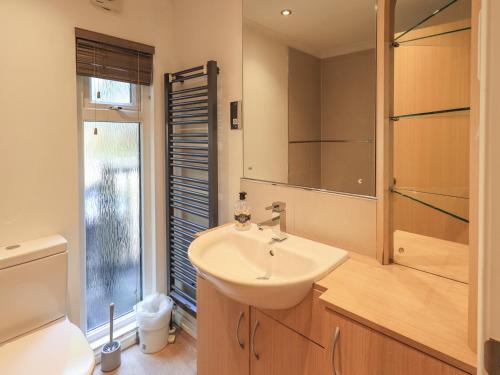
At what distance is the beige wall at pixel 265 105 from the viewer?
63.9 inches

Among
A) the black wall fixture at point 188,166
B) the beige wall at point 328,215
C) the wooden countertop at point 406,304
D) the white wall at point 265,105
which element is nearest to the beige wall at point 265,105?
the white wall at point 265,105

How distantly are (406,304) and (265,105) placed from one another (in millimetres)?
1241

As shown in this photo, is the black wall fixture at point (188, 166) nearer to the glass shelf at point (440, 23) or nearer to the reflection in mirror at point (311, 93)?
the reflection in mirror at point (311, 93)

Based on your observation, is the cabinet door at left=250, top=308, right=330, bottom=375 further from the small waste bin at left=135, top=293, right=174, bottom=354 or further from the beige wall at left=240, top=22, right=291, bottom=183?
the small waste bin at left=135, top=293, right=174, bottom=354

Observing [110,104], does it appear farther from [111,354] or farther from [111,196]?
[111,354]

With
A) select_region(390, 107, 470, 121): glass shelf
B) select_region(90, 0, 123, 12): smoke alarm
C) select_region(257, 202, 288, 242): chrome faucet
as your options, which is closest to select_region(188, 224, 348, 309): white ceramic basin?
select_region(257, 202, 288, 242): chrome faucet

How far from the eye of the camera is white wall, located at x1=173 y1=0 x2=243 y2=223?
179 centimetres

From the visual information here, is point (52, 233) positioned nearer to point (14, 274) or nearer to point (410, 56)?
point (14, 274)

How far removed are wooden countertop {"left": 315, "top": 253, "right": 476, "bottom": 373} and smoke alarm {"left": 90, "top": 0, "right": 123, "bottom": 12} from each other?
2031mm

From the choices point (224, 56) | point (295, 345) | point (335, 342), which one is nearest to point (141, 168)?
point (224, 56)

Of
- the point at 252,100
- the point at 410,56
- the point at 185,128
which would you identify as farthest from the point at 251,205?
the point at 410,56

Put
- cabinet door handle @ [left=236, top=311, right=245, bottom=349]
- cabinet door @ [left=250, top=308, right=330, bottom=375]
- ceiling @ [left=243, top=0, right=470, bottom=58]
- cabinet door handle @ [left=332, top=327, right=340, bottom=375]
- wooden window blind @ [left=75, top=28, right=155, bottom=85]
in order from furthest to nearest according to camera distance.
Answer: wooden window blind @ [left=75, top=28, right=155, bottom=85] < cabinet door handle @ [left=236, top=311, right=245, bottom=349] < ceiling @ [left=243, top=0, right=470, bottom=58] < cabinet door @ [left=250, top=308, right=330, bottom=375] < cabinet door handle @ [left=332, top=327, right=340, bottom=375]

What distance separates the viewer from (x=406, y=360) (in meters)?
0.76

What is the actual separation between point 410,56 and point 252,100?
86 centimetres
